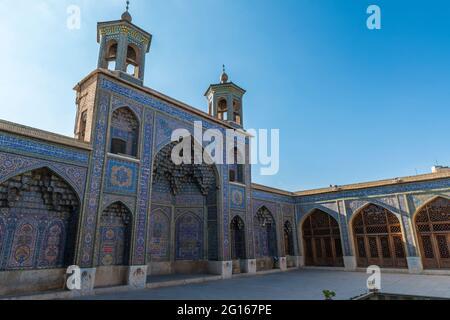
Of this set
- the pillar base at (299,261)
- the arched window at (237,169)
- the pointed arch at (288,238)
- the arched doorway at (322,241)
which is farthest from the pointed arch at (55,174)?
the arched doorway at (322,241)

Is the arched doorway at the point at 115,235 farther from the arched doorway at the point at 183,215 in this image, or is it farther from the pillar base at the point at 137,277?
the arched doorway at the point at 183,215

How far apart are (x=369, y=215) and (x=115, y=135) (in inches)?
430

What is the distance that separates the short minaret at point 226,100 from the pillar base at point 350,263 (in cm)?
751

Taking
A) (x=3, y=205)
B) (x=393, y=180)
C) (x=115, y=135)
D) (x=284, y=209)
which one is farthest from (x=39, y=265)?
(x=393, y=180)

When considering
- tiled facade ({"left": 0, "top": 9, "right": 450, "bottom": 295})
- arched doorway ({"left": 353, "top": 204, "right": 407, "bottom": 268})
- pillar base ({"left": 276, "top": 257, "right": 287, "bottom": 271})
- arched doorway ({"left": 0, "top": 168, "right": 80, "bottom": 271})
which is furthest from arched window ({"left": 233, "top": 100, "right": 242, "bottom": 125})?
arched doorway ({"left": 0, "top": 168, "right": 80, "bottom": 271})

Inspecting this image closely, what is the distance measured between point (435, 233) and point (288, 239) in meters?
6.10

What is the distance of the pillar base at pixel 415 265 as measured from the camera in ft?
36.2

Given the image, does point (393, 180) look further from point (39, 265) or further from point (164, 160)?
point (39, 265)

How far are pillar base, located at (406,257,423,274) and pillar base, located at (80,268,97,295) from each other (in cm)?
1115

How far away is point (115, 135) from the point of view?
8.75m

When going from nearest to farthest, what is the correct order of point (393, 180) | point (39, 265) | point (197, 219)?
→ 1. point (39, 265)
2. point (197, 219)
3. point (393, 180)

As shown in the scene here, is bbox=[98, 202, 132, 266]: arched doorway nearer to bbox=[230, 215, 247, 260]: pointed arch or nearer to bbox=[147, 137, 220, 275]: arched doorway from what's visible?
bbox=[147, 137, 220, 275]: arched doorway

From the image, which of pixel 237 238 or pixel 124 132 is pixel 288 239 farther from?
pixel 124 132

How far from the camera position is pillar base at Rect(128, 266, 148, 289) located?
305 inches
